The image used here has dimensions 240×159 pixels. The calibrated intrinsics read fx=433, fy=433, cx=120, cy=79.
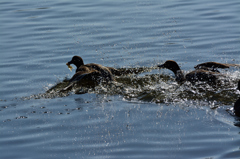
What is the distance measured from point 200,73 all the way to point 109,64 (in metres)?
3.08

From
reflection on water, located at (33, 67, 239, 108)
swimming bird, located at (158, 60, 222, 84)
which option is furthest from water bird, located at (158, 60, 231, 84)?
reflection on water, located at (33, 67, 239, 108)

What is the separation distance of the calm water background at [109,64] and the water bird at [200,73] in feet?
1.77

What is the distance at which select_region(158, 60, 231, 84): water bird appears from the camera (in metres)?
10.0

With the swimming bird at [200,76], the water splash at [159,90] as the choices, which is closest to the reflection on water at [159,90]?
the water splash at [159,90]

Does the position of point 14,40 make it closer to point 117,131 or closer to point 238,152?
point 117,131

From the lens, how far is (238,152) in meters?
6.54

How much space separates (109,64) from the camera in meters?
12.2

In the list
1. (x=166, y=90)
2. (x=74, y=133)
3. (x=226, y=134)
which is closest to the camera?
(x=226, y=134)

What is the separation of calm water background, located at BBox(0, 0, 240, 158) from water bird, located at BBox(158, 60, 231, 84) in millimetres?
540

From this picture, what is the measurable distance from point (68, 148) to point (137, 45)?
6.95 m

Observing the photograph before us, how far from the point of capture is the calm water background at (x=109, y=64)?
7.13 m

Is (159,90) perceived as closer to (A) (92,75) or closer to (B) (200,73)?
(B) (200,73)

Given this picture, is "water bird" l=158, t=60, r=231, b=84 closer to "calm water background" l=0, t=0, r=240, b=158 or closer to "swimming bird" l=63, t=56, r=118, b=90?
"calm water background" l=0, t=0, r=240, b=158

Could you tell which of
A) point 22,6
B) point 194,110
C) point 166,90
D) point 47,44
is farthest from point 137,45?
point 22,6
